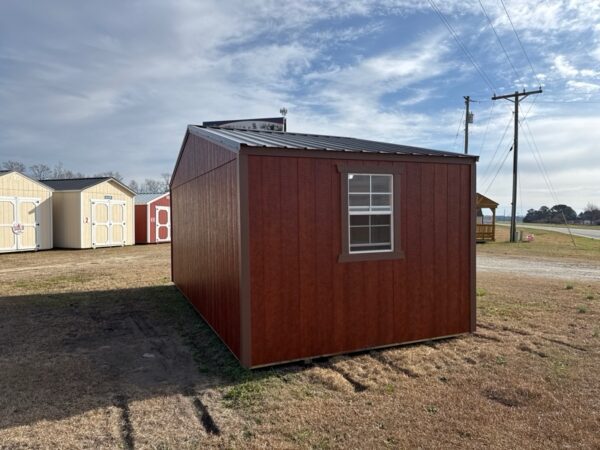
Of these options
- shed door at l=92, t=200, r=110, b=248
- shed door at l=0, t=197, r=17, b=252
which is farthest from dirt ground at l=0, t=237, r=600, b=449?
shed door at l=92, t=200, r=110, b=248

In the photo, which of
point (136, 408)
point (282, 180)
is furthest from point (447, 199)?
point (136, 408)

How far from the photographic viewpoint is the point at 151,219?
2358 centimetres

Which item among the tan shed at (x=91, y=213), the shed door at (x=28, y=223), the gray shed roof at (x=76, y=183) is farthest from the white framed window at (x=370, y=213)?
the gray shed roof at (x=76, y=183)

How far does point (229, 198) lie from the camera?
5203mm

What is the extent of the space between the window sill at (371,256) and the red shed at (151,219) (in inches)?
765

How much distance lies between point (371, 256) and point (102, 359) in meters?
3.45

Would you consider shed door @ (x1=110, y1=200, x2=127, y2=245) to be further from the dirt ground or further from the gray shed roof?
the dirt ground

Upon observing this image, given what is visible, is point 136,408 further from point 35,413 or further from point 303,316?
point 303,316

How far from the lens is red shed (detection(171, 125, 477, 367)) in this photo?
188 inches

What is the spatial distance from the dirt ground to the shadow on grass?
0.07ft

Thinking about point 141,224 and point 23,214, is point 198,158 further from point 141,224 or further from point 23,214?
point 141,224

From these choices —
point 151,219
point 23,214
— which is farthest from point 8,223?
point 151,219

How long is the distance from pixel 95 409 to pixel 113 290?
6417 millimetres

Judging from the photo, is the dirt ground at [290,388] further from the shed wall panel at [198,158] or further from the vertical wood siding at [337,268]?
the shed wall panel at [198,158]
